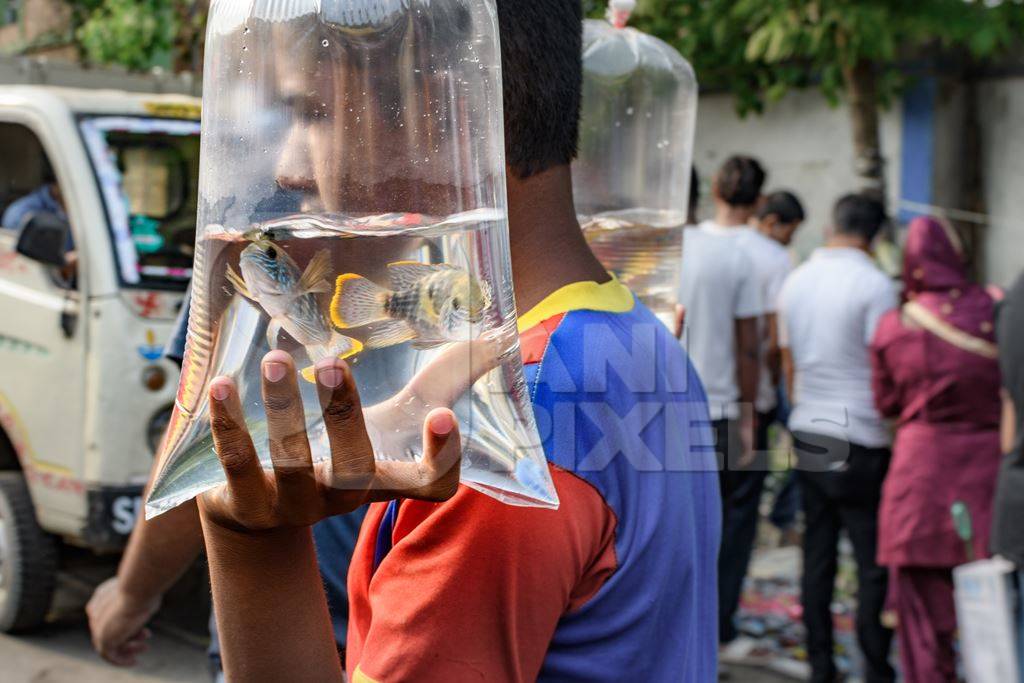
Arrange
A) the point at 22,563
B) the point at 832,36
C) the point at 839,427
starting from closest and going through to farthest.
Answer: the point at 839,427 → the point at 22,563 → the point at 832,36

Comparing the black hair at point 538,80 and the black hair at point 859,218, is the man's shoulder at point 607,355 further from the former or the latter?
the black hair at point 859,218

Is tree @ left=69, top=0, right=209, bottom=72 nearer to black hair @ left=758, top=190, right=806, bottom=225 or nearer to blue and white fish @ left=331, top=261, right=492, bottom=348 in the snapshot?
black hair @ left=758, top=190, right=806, bottom=225

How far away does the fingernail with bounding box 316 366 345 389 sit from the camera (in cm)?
93

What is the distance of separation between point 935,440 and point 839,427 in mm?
451

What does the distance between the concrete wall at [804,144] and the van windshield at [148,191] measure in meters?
4.97

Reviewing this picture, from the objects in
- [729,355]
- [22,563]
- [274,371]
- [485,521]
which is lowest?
[22,563]

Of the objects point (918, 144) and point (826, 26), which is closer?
point (826, 26)

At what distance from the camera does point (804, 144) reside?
9.57 metres

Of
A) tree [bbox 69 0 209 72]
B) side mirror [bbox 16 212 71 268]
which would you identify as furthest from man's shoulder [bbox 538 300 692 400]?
tree [bbox 69 0 209 72]

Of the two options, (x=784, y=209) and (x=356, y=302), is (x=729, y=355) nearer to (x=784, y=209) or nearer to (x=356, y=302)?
(x=784, y=209)

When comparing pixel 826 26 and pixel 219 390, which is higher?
pixel 826 26

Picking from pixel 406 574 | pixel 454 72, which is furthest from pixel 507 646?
pixel 454 72

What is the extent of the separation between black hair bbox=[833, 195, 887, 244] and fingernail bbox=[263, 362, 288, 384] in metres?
4.21

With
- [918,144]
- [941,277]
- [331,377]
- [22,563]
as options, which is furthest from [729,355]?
[918,144]
